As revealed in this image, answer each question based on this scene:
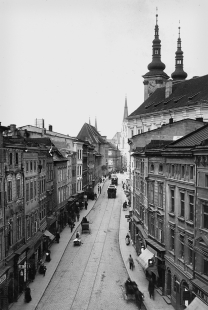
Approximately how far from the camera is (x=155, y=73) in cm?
9512

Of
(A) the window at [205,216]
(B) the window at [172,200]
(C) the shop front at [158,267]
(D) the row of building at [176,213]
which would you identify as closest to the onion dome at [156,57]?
(D) the row of building at [176,213]

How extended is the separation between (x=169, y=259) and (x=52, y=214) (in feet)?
70.4

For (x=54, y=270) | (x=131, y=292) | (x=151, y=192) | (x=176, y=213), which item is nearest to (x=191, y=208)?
(x=176, y=213)

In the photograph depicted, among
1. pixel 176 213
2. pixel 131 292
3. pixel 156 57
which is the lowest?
pixel 131 292

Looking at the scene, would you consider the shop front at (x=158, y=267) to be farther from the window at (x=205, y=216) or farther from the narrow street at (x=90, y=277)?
the window at (x=205, y=216)

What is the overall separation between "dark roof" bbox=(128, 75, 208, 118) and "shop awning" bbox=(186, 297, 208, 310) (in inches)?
1743

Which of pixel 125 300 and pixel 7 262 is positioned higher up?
pixel 7 262

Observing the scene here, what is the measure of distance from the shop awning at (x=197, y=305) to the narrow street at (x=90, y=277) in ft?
18.6

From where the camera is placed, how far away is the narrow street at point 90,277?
27.4 meters

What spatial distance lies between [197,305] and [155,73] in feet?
259

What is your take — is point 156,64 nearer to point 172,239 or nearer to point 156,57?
point 156,57

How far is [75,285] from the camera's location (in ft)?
102

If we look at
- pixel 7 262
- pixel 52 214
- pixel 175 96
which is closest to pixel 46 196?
pixel 52 214

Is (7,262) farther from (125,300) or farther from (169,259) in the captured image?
(169,259)
